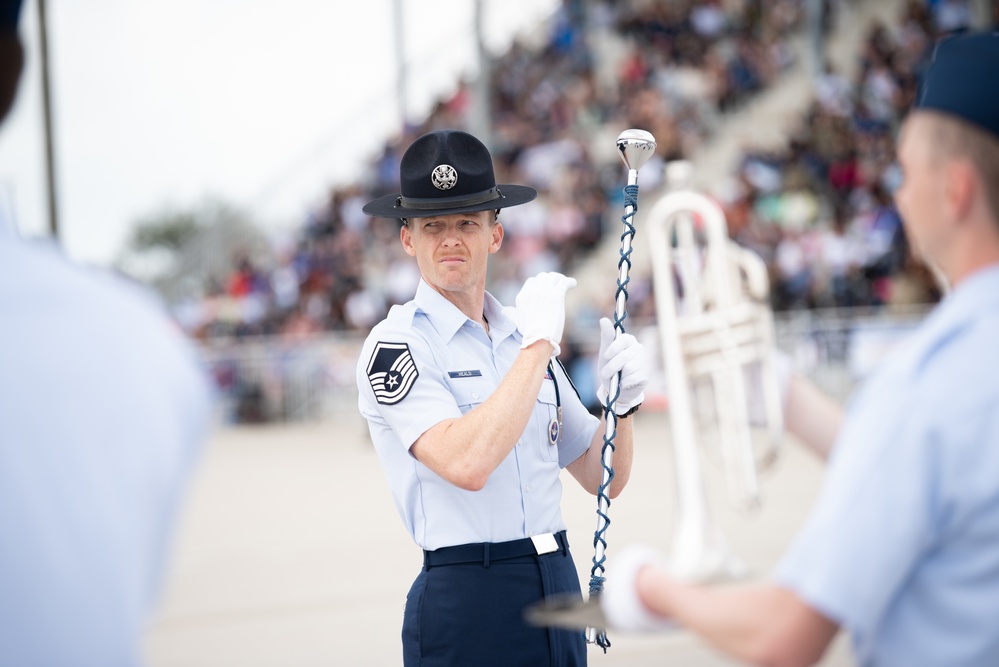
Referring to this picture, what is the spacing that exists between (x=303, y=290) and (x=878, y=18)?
535 inches

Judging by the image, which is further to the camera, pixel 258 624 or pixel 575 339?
pixel 575 339

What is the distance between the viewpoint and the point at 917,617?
1438 millimetres

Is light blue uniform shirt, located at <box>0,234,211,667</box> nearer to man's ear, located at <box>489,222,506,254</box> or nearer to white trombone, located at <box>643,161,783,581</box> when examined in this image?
white trombone, located at <box>643,161,783,581</box>

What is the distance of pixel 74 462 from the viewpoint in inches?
46.6

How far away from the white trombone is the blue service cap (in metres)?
0.36

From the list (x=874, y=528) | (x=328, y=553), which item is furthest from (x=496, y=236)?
(x=328, y=553)

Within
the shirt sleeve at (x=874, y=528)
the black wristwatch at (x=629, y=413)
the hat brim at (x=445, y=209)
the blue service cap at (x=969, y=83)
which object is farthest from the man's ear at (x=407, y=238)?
the shirt sleeve at (x=874, y=528)

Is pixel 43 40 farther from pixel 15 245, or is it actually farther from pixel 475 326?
pixel 15 245

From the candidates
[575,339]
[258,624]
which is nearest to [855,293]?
[575,339]

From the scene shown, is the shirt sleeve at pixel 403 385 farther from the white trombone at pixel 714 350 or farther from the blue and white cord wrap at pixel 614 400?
the white trombone at pixel 714 350

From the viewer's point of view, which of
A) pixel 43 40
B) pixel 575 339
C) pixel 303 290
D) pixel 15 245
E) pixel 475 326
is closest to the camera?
pixel 15 245

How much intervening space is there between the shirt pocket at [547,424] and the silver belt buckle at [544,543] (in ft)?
0.64

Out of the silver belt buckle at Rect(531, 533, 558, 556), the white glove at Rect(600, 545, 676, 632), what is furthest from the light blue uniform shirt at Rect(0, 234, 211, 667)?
the silver belt buckle at Rect(531, 533, 558, 556)

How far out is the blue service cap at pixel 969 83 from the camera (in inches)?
56.4
